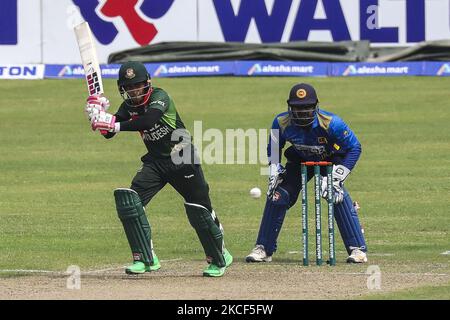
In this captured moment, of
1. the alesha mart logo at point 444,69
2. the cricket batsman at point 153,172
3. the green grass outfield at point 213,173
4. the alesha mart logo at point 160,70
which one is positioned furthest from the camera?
the alesha mart logo at point 160,70

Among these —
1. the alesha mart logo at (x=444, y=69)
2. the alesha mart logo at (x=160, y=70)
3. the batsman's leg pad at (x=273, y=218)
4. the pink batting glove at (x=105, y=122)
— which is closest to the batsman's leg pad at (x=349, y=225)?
the batsman's leg pad at (x=273, y=218)

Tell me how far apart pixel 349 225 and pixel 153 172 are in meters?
2.06

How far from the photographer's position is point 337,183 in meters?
11.7

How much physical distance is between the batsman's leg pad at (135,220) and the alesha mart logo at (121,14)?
15.6 metres

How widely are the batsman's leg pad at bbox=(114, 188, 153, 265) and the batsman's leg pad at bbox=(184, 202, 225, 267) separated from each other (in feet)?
1.33

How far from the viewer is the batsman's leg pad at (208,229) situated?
430 inches

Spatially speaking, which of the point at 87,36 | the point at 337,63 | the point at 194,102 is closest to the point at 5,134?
the point at 194,102

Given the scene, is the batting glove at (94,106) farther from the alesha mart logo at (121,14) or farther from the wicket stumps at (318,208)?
the alesha mart logo at (121,14)

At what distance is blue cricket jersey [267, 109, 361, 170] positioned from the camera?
11.8 metres

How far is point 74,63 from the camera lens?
2667 centimetres

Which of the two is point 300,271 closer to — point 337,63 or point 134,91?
point 134,91

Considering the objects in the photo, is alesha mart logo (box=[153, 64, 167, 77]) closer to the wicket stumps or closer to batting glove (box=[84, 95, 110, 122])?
the wicket stumps

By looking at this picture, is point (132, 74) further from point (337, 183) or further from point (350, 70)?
point (350, 70)

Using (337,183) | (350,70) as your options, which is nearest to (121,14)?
(350,70)
